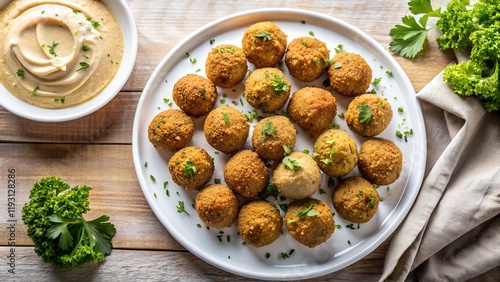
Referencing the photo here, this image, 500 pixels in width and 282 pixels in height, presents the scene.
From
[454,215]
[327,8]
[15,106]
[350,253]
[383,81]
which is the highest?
[327,8]

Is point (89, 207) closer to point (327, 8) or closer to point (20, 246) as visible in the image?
point (20, 246)

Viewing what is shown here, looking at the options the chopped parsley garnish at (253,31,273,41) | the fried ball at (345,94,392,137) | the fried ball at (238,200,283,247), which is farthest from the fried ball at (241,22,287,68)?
the fried ball at (238,200,283,247)

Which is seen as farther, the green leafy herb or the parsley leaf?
the parsley leaf

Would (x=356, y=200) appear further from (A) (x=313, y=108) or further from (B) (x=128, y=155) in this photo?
(B) (x=128, y=155)

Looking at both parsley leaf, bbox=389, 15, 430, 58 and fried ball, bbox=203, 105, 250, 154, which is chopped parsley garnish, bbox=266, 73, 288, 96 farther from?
parsley leaf, bbox=389, 15, 430, 58

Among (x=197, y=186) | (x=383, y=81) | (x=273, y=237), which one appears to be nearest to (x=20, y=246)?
(x=197, y=186)

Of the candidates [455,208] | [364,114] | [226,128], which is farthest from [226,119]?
[455,208]
